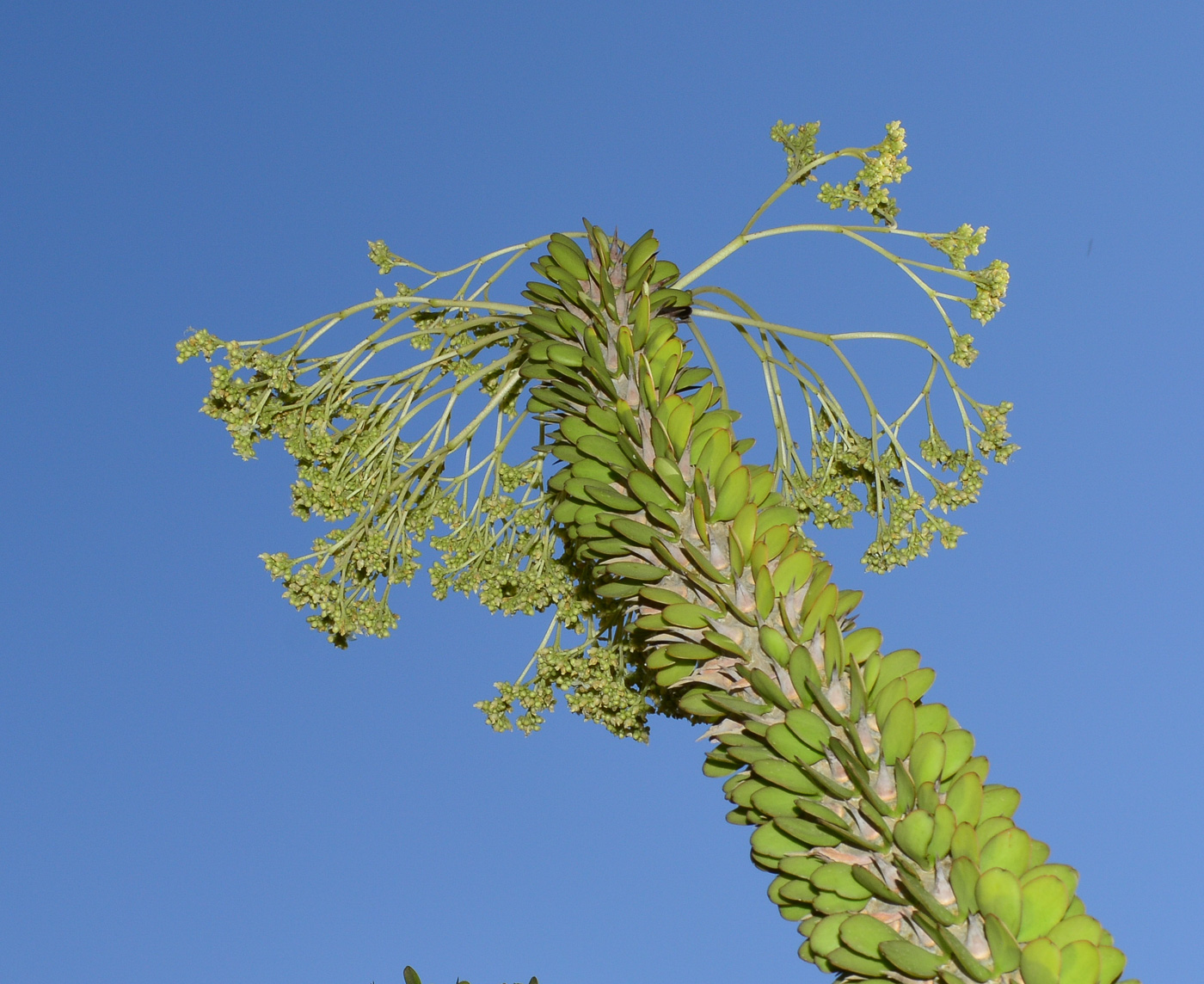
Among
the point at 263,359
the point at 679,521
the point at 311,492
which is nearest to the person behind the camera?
the point at 679,521

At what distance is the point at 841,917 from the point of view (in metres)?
2.59

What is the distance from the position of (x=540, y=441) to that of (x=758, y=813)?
3254mm

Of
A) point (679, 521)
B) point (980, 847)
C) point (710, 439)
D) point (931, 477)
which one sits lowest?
point (980, 847)

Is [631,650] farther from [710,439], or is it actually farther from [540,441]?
[710,439]

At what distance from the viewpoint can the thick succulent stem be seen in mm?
2373

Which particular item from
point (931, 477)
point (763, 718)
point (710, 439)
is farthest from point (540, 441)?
point (763, 718)

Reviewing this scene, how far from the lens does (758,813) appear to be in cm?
288

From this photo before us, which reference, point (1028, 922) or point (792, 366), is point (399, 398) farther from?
point (1028, 922)

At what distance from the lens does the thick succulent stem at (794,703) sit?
2.37 metres

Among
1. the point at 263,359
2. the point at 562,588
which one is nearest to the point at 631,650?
the point at 562,588

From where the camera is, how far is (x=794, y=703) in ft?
9.24

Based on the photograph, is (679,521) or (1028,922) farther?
(679,521)

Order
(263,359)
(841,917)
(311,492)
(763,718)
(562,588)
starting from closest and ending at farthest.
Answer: (841,917), (763,718), (263,359), (311,492), (562,588)

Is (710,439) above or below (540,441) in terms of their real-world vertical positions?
below
